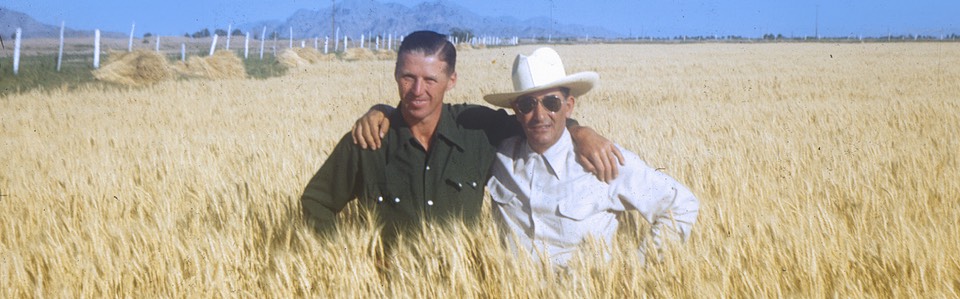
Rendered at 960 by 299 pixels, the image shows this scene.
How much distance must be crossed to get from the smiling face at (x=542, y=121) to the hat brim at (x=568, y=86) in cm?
3

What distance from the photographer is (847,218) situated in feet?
9.72

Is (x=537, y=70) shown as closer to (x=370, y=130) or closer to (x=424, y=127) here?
(x=424, y=127)

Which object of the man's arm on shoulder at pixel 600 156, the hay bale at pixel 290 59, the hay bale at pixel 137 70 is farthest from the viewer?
the hay bale at pixel 290 59

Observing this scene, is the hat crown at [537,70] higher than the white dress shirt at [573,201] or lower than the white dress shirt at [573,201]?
higher

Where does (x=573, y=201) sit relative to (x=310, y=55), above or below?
below

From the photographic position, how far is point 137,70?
14664mm

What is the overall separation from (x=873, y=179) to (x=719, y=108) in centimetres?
494

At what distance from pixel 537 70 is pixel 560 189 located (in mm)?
356

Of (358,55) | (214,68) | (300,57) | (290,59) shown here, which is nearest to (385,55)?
(358,55)

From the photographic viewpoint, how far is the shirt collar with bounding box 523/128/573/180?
232cm

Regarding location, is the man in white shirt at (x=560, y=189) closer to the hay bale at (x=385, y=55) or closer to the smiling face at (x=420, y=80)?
the smiling face at (x=420, y=80)

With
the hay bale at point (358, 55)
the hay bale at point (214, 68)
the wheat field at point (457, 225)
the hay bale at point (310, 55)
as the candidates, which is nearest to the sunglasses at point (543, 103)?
the wheat field at point (457, 225)

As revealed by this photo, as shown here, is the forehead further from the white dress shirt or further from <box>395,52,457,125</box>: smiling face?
the white dress shirt

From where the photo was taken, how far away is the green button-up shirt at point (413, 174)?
238cm
